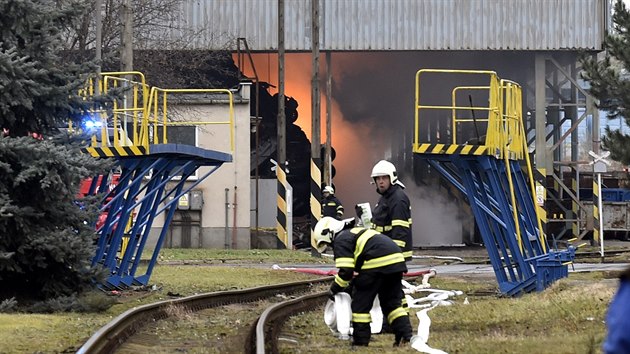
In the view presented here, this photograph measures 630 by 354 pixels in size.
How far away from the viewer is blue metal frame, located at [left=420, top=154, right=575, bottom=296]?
63.3 ft

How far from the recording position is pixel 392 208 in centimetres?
1288

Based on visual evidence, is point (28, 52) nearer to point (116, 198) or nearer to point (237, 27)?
point (116, 198)

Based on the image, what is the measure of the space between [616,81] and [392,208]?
12943mm

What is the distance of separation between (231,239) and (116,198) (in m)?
21.3

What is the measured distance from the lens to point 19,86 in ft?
48.7

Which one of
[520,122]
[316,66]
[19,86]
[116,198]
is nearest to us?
[19,86]

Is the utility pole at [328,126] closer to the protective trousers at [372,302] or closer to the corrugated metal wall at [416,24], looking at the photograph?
the corrugated metal wall at [416,24]

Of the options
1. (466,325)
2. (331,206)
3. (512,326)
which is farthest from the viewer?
(331,206)

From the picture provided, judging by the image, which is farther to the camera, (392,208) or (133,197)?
(133,197)

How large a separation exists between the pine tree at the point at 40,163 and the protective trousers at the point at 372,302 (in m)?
4.92

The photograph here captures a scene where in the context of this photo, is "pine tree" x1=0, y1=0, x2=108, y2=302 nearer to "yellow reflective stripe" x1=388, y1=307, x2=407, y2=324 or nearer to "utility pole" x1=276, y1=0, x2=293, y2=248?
"yellow reflective stripe" x1=388, y1=307, x2=407, y2=324

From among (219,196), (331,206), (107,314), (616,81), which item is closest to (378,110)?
(219,196)

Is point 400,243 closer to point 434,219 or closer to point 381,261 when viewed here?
point 381,261

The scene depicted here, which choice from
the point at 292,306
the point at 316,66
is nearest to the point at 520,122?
the point at 292,306
